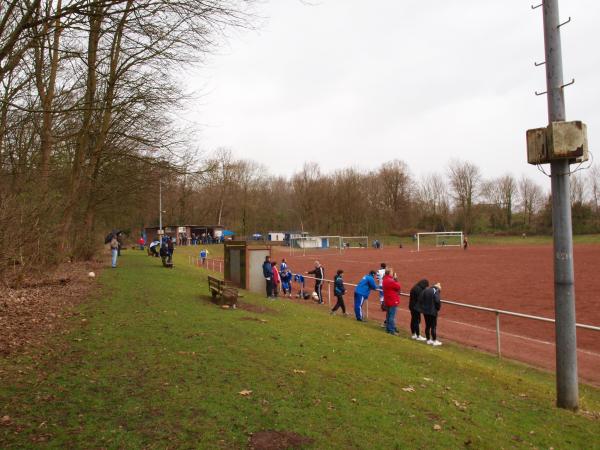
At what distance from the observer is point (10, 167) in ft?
39.5

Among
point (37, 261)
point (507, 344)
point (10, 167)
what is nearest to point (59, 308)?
point (37, 261)

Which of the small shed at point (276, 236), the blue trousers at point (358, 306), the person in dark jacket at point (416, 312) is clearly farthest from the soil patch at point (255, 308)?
the small shed at point (276, 236)

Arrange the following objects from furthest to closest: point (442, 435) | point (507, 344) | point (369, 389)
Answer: point (507, 344), point (369, 389), point (442, 435)

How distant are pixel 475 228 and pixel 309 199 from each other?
1307 inches

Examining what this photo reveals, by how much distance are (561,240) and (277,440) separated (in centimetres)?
442

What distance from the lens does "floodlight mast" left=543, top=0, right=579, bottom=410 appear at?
625cm

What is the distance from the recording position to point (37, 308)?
10.1 meters

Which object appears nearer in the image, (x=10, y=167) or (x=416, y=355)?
(x=416, y=355)

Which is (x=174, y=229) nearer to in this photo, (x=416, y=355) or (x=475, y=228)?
(x=475, y=228)

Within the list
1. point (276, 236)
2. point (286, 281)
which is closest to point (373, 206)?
point (276, 236)

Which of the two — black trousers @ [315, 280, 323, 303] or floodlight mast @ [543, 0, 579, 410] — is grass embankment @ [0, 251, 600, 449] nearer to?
floodlight mast @ [543, 0, 579, 410]

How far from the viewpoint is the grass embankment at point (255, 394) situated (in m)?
4.43

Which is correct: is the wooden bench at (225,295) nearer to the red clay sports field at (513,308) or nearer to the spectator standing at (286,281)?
the red clay sports field at (513,308)

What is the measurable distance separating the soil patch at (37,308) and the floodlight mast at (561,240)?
726 cm
